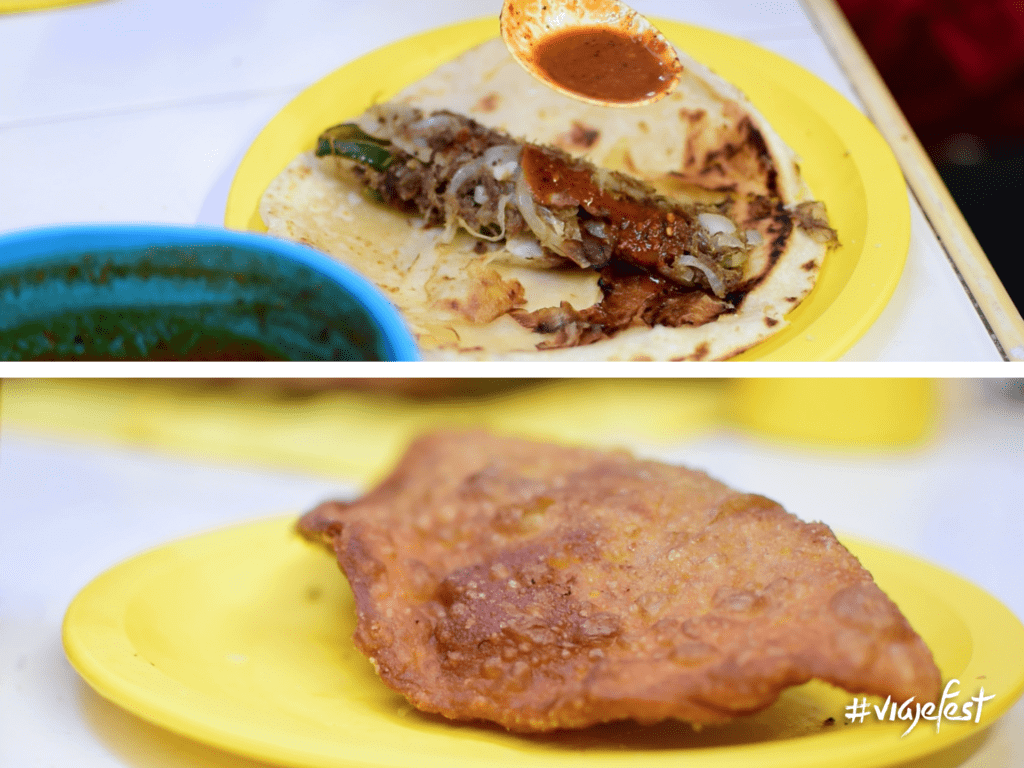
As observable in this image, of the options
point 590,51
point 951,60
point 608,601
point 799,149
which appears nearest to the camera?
point 608,601

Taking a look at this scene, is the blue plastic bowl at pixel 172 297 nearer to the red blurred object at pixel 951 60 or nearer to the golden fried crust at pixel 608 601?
the golden fried crust at pixel 608 601

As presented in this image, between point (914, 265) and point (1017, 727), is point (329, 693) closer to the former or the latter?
point (1017, 727)

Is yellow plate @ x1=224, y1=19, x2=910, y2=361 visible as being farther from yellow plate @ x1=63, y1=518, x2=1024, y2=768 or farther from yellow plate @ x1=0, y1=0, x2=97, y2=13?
yellow plate @ x1=0, y1=0, x2=97, y2=13

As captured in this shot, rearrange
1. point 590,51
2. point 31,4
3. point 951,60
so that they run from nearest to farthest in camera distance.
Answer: point 590,51 → point 31,4 → point 951,60

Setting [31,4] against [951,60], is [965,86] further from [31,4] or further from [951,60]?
[31,4]

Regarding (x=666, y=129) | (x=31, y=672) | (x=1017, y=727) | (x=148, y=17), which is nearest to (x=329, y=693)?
(x=31, y=672)

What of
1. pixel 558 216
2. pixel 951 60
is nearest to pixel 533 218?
pixel 558 216

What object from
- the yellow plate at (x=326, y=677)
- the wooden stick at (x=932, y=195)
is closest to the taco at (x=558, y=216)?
the wooden stick at (x=932, y=195)

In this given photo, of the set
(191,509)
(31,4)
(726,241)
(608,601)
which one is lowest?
(191,509)
